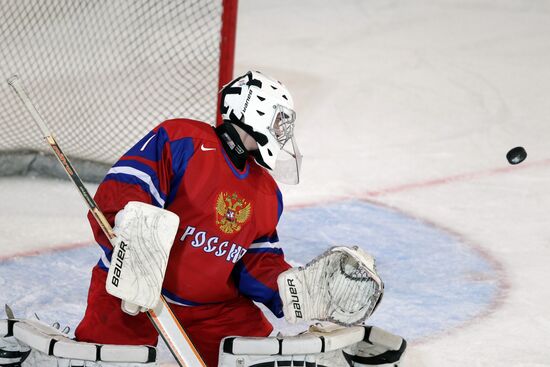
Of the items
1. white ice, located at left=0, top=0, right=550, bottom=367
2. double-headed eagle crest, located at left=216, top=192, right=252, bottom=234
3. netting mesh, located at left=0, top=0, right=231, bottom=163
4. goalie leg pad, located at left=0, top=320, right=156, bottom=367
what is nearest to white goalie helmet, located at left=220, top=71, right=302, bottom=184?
double-headed eagle crest, located at left=216, top=192, right=252, bottom=234

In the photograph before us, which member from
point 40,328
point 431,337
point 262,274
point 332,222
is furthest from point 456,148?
point 40,328

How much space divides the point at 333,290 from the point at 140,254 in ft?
1.75

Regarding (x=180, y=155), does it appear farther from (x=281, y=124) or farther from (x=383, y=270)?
(x=383, y=270)

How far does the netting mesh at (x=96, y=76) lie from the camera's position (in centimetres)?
485

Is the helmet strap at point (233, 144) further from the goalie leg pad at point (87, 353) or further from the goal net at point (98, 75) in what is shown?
the goal net at point (98, 75)

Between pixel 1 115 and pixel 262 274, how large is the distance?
2.52m

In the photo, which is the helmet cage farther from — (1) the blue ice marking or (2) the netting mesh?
(2) the netting mesh

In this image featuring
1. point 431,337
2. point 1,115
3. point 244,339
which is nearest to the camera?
point 244,339

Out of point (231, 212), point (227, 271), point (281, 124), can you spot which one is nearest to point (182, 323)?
point (227, 271)

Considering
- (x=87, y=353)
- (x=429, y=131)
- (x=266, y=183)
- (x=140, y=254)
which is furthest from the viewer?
(x=429, y=131)

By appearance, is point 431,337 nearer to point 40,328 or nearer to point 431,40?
point 40,328

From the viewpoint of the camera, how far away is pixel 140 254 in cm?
238

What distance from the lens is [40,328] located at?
2.62 metres

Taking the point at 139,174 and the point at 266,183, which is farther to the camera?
the point at 266,183
